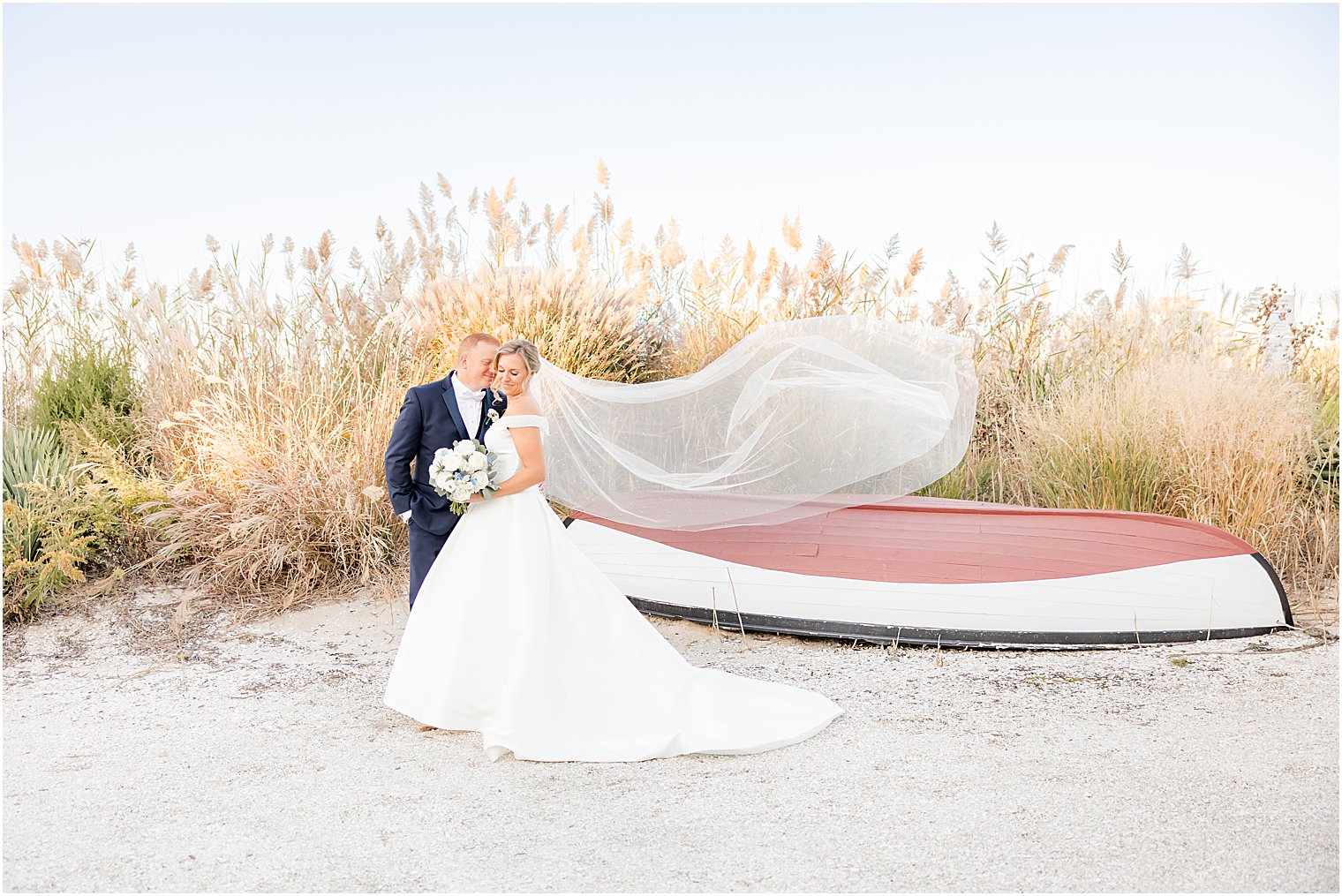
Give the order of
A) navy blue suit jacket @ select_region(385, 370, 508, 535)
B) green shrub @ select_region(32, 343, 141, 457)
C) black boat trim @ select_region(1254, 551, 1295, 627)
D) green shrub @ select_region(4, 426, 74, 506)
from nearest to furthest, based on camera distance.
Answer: navy blue suit jacket @ select_region(385, 370, 508, 535), black boat trim @ select_region(1254, 551, 1295, 627), green shrub @ select_region(4, 426, 74, 506), green shrub @ select_region(32, 343, 141, 457)

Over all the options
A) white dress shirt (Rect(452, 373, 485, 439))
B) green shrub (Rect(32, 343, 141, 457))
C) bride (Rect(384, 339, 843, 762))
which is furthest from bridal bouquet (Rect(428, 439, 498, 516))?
green shrub (Rect(32, 343, 141, 457))

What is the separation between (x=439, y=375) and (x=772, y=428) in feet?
9.93

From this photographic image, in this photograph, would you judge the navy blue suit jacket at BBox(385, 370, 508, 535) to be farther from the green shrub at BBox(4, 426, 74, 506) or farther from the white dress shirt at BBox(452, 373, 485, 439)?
the green shrub at BBox(4, 426, 74, 506)

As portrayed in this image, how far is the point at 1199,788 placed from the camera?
2.96 m

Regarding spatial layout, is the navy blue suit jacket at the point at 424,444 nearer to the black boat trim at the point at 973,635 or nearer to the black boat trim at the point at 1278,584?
the black boat trim at the point at 973,635

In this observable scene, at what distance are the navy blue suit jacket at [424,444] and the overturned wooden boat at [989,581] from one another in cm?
151

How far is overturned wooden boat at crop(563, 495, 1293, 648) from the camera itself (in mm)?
4480

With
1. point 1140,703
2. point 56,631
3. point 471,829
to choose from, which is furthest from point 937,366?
point 56,631

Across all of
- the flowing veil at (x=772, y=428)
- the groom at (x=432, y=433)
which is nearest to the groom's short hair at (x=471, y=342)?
the groom at (x=432, y=433)

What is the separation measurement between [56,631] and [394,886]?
3.62 metres

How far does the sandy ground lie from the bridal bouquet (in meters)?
0.87

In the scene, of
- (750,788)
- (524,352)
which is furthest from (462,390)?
(750,788)

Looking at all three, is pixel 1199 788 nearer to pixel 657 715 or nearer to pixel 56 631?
pixel 657 715

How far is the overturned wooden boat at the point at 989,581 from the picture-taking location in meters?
4.48
